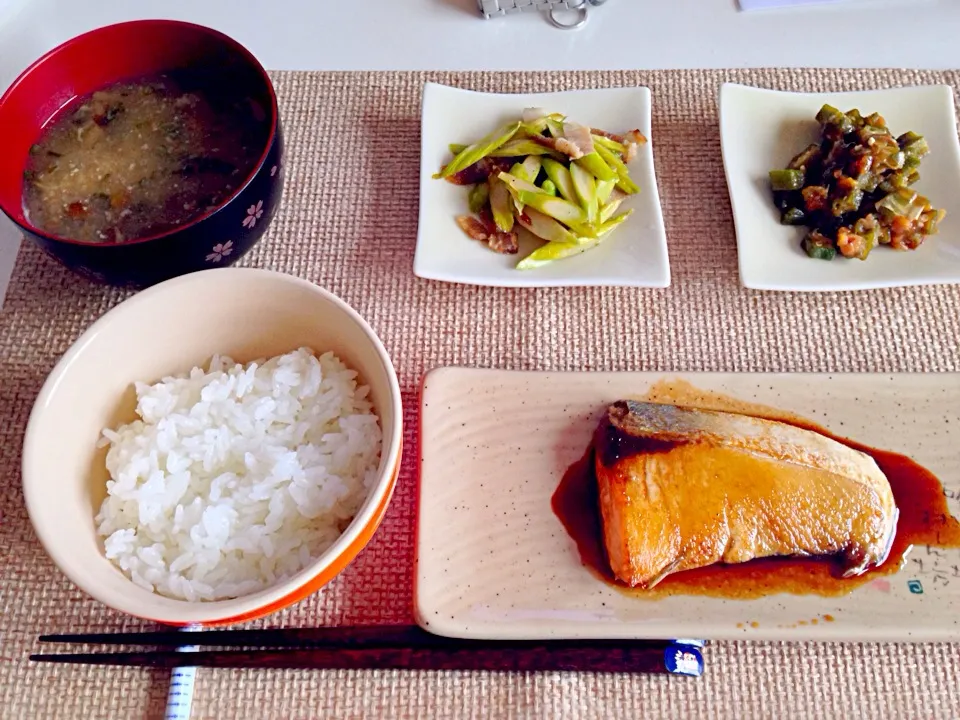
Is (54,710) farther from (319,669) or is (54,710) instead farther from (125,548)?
(319,669)

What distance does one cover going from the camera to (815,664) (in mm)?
1238

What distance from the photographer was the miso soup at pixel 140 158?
4.48 ft

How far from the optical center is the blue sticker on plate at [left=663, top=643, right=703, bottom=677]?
3.93 feet

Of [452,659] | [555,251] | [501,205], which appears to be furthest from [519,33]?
[452,659]

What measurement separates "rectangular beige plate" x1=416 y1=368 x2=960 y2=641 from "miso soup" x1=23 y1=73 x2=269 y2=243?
0.58 meters

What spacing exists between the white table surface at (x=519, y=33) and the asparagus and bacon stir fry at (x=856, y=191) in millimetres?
355

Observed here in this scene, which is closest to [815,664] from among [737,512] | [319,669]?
[737,512]

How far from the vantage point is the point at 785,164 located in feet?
5.56

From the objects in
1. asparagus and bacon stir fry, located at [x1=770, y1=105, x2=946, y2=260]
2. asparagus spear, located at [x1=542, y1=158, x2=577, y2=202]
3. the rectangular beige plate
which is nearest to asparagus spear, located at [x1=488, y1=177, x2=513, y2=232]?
asparagus spear, located at [x1=542, y1=158, x2=577, y2=202]

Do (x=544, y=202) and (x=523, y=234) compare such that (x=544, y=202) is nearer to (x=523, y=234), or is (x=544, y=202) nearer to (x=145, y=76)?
(x=523, y=234)

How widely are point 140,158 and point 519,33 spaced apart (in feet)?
3.45

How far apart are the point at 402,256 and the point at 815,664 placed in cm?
113

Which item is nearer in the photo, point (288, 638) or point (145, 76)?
point (288, 638)

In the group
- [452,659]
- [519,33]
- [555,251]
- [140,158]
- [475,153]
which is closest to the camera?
[452,659]
